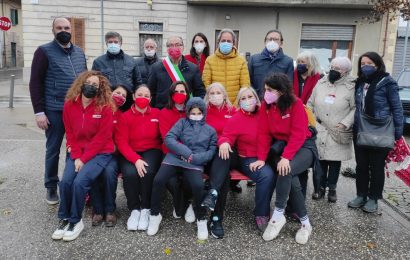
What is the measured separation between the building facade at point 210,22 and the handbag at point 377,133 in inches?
496

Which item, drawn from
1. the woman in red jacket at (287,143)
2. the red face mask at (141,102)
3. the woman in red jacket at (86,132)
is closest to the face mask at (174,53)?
the red face mask at (141,102)

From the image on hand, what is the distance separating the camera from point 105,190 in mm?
Result: 3893

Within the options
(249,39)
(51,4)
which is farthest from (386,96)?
(51,4)

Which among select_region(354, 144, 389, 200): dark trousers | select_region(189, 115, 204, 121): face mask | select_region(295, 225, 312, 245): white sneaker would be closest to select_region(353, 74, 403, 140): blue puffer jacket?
select_region(354, 144, 389, 200): dark trousers

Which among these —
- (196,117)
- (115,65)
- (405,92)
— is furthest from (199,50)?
(405,92)

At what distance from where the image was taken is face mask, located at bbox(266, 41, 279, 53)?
4.79 m

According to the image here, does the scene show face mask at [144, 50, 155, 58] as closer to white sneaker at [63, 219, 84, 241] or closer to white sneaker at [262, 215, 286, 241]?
white sneaker at [63, 219, 84, 241]

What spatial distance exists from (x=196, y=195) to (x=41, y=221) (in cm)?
173

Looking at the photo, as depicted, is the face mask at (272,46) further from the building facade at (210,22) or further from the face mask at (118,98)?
the building facade at (210,22)

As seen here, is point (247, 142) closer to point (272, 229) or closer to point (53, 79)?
point (272, 229)

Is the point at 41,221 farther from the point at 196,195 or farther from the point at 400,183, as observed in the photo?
the point at 400,183

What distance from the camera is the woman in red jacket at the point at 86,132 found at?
3701 mm

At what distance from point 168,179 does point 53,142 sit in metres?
1.51

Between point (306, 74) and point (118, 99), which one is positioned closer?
point (118, 99)
